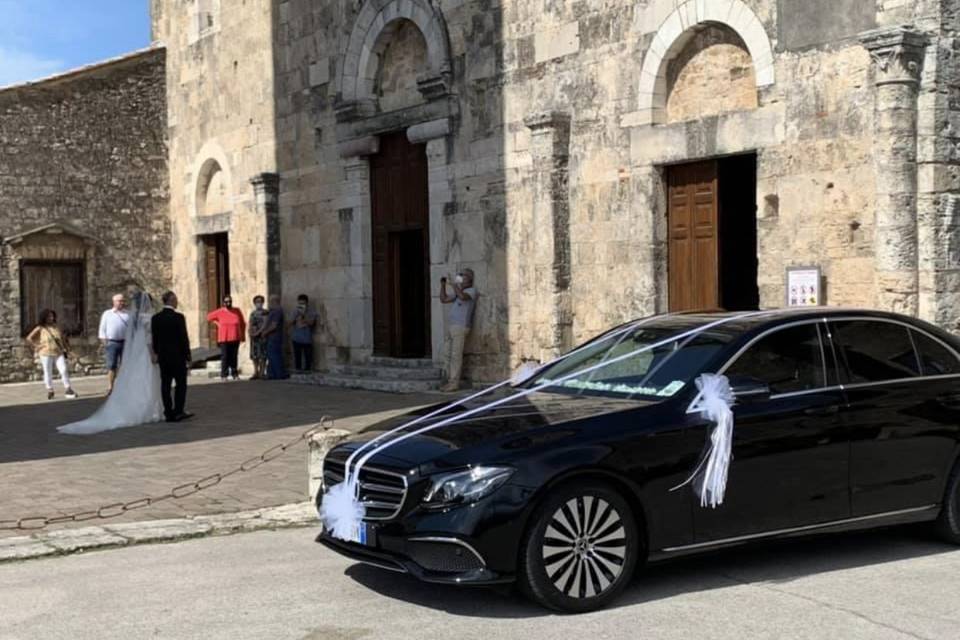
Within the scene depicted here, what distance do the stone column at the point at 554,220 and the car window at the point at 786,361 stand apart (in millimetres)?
8204

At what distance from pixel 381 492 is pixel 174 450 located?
6.54m

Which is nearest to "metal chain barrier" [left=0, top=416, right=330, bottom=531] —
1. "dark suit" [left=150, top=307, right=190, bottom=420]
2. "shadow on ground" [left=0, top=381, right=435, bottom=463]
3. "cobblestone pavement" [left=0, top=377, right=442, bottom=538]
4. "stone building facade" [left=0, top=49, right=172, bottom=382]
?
"cobblestone pavement" [left=0, top=377, right=442, bottom=538]

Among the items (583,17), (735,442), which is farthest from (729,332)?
(583,17)

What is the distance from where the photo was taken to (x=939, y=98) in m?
10.8

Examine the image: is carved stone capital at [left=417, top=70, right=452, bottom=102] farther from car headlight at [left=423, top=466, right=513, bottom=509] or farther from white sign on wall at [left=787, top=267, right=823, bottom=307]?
car headlight at [left=423, top=466, right=513, bottom=509]

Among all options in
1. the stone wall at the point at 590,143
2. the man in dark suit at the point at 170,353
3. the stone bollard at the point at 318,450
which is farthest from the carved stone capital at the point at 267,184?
the stone bollard at the point at 318,450

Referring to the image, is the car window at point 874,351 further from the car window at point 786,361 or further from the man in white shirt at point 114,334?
the man in white shirt at point 114,334

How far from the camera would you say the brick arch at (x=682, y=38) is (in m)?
12.3

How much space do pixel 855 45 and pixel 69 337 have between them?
1684 centimetres

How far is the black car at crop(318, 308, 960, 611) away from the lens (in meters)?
5.38

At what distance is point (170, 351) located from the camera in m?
14.2

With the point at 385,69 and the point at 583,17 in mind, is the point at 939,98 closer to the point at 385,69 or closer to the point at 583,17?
the point at 583,17

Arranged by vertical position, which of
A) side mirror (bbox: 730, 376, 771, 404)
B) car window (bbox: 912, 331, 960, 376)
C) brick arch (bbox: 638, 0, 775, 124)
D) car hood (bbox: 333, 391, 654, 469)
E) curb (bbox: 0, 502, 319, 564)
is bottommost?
curb (bbox: 0, 502, 319, 564)

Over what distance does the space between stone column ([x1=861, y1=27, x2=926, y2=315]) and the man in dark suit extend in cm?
831
